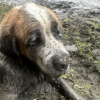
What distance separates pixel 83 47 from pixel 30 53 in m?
2.40

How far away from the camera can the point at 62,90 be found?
6020 mm

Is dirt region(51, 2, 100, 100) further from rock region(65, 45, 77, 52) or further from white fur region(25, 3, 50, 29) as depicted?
white fur region(25, 3, 50, 29)

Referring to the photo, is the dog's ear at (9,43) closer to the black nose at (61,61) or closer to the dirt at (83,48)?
the black nose at (61,61)

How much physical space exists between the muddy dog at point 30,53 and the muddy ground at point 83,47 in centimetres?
60

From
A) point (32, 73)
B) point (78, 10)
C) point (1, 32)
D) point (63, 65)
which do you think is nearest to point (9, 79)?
point (32, 73)

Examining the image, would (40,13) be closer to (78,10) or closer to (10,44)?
(10,44)

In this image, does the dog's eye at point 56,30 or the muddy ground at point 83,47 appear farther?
the muddy ground at point 83,47

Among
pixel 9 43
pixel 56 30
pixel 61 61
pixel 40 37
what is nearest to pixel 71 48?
pixel 56 30

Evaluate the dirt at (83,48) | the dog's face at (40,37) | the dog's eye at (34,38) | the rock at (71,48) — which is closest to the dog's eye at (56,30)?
the dog's face at (40,37)

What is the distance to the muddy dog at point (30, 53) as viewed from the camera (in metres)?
5.14

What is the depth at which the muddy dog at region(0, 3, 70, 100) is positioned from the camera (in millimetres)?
5141

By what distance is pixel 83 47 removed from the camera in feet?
24.6

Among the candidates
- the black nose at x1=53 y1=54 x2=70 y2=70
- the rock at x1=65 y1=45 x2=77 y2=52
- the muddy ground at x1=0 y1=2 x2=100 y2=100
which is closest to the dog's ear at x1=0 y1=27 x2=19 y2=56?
the black nose at x1=53 y1=54 x2=70 y2=70

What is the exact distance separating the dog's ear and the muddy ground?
1.38 metres
